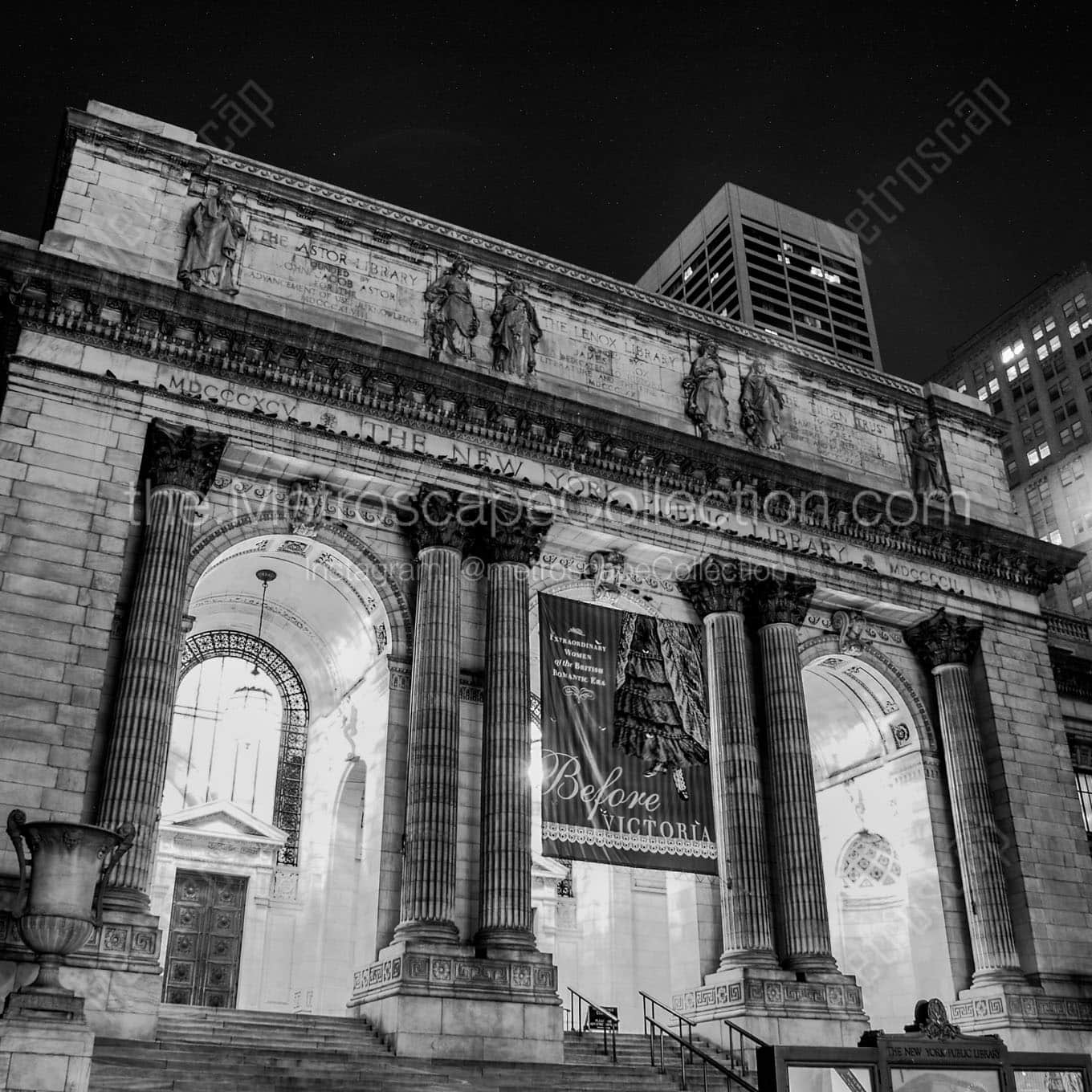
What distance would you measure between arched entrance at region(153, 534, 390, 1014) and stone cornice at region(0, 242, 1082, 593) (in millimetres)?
3445

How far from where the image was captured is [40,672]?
19.2 meters

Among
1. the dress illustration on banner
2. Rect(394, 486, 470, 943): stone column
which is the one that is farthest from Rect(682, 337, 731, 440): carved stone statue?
Rect(394, 486, 470, 943): stone column

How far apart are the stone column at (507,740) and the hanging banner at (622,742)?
71 centimetres

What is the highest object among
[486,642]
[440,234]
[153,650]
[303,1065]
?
[440,234]

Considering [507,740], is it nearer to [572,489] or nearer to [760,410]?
[572,489]

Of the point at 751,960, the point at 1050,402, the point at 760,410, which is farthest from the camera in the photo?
the point at 1050,402

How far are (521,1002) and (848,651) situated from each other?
42.9ft

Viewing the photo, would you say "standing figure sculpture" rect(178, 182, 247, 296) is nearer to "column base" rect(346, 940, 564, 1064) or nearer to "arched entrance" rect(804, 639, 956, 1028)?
"column base" rect(346, 940, 564, 1064)

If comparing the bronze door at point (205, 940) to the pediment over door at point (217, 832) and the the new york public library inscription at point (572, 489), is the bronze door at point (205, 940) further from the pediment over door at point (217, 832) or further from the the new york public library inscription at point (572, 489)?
the the new york public library inscription at point (572, 489)

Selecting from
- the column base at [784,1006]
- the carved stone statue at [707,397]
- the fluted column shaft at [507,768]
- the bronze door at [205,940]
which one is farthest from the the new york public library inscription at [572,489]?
the bronze door at [205,940]

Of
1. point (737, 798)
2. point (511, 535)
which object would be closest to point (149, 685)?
point (511, 535)

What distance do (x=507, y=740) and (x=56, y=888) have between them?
9217mm

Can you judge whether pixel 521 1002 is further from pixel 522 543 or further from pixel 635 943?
pixel 635 943

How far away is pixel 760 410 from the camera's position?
2975cm
